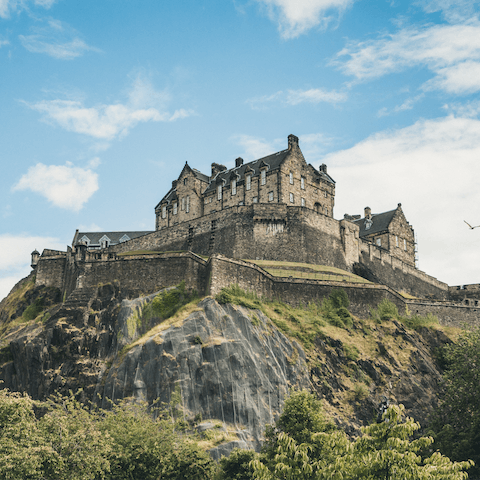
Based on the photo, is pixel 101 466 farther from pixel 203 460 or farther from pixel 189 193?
pixel 189 193

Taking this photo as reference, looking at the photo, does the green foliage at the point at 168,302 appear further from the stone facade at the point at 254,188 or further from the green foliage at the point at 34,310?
the stone facade at the point at 254,188

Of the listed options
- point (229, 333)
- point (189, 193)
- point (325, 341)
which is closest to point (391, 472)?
point (229, 333)

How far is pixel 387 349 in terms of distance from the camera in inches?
2196

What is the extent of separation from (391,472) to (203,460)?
1653 cm

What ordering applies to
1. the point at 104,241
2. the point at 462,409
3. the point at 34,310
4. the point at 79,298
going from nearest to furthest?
the point at 462,409 < the point at 79,298 < the point at 34,310 < the point at 104,241

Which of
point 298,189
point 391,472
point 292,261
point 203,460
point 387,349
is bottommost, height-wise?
point 203,460

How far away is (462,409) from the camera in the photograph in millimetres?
46438

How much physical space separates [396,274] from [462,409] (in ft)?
107

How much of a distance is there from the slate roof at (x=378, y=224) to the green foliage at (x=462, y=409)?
A: 32023mm

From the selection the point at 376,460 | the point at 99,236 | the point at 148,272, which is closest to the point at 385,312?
the point at 148,272

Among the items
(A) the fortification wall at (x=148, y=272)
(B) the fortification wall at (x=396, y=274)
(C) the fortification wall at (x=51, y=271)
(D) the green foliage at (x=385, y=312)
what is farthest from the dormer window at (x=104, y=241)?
(D) the green foliage at (x=385, y=312)

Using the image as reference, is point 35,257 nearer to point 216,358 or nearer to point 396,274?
point 216,358

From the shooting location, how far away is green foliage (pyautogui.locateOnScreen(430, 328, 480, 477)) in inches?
1679

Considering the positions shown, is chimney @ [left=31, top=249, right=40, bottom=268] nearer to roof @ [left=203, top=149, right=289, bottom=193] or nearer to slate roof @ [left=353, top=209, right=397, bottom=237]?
roof @ [left=203, top=149, right=289, bottom=193]
